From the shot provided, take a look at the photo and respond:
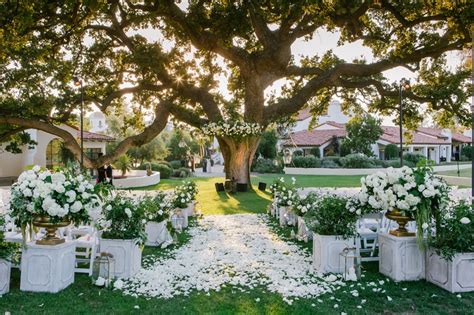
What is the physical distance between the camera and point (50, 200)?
5.65 metres

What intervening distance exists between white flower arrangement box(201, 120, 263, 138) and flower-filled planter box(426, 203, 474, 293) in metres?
13.0

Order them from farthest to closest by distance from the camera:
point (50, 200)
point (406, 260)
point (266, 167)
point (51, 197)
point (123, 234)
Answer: point (266, 167) → point (123, 234) → point (406, 260) → point (51, 197) → point (50, 200)

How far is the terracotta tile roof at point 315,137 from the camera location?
154 ft

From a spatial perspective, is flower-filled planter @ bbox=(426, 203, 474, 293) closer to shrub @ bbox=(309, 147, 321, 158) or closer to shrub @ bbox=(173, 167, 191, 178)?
shrub @ bbox=(173, 167, 191, 178)

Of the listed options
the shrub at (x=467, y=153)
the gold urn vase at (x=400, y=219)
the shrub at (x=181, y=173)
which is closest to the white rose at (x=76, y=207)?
the gold urn vase at (x=400, y=219)

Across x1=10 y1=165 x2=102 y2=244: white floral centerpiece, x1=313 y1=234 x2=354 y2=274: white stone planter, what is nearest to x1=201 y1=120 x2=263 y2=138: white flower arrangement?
x1=313 y1=234 x2=354 y2=274: white stone planter

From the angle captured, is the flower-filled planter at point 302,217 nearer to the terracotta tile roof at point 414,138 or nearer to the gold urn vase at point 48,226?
the gold urn vase at point 48,226

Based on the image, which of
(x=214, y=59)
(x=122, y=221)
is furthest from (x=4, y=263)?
(x=214, y=59)

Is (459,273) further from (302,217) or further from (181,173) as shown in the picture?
(181,173)

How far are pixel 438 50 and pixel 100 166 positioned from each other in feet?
58.6

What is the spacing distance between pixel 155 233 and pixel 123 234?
7.88 feet

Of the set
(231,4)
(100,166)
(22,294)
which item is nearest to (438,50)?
(231,4)

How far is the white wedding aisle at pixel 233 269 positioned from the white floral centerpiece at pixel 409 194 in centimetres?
153

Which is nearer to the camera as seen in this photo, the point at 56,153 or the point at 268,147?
the point at 56,153
